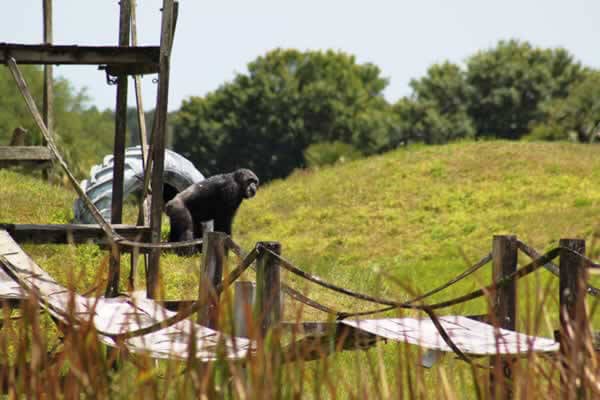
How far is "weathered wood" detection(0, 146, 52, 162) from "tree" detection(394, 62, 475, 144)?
48868 mm

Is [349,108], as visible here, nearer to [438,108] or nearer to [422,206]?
[438,108]

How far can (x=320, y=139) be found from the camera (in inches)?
2478

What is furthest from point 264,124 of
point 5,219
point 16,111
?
point 5,219

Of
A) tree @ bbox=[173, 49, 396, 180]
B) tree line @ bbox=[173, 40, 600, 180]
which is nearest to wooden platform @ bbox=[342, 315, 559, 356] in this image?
tree line @ bbox=[173, 40, 600, 180]

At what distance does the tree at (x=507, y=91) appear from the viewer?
57.8 metres

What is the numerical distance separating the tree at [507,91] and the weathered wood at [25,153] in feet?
164

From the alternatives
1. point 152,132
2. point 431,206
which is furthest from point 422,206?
point 152,132

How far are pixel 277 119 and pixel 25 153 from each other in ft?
178

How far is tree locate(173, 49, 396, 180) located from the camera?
61.4 meters

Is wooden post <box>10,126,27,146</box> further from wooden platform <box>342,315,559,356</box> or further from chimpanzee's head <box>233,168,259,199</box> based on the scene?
wooden platform <box>342,315,559,356</box>

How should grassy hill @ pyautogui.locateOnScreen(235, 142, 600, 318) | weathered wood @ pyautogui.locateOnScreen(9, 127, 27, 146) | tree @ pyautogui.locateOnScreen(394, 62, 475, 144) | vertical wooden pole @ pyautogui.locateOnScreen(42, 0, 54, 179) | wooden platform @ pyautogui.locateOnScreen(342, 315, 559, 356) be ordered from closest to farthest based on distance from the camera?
wooden platform @ pyautogui.locateOnScreen(342, 315, 559, 356), vertical wooden pole @ pyautogui.locateOnScreen(42, 0, 54, 179), weathered wood @ pyautogui.locateOnScreen(9, 127, 27, 146), grassy hill @ pyautogui.locateOnScreen(235, 142, 600, 318), tree @ pyautogui.locateOnScreen(394, 62, 475, 144)

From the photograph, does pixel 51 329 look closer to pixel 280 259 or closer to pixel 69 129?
pixel 280 259

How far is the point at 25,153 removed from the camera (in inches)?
322

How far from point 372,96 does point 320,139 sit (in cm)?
983
